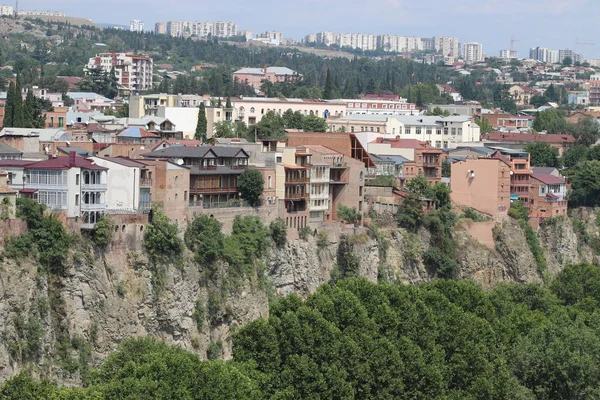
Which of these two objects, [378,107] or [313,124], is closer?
[313,124]

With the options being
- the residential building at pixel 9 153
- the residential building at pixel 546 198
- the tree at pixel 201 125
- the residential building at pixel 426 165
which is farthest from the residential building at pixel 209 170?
the residential building at pixel 546 198

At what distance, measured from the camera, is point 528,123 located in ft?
400

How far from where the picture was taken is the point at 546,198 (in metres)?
78.9

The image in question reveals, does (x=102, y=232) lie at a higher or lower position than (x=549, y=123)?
lower

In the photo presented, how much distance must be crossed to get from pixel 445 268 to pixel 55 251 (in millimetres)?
24761

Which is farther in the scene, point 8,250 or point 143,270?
point 143,270

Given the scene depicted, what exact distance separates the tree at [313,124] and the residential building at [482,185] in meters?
15.5

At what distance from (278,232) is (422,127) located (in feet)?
122

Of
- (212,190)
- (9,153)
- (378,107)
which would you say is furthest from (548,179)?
(9,153)

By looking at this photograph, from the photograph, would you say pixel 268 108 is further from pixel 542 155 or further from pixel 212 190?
pixel 212 190

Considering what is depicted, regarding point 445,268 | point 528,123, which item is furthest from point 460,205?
point 528,123

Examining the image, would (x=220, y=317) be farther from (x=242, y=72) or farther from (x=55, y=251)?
(x=242, y=72)

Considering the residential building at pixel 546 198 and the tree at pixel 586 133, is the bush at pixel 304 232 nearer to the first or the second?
the residential building at pixel 546 198

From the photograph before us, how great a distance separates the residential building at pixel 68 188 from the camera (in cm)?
4888
